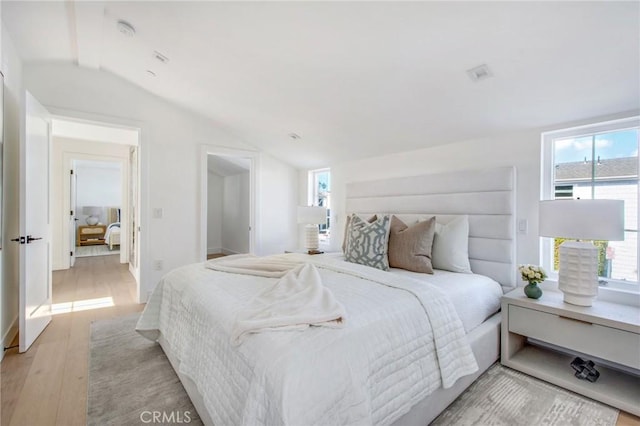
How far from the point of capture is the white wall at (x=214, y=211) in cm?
720

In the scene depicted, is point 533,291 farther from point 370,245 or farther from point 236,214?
point 236,214

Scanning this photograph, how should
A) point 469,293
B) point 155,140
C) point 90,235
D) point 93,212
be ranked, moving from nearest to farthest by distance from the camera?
1. point 469,293
2. point 155,140
3. point 90,235
4. point 93,212

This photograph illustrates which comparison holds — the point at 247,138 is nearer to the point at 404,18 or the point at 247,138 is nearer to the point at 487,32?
the point at 404,18

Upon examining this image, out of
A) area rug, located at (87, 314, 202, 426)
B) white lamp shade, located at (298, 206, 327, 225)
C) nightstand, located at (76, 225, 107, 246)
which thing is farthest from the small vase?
nightstand, located at (76, 225, 107, 246)

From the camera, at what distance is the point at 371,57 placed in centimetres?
215

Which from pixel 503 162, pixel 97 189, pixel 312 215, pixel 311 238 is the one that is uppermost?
pixel 97 189

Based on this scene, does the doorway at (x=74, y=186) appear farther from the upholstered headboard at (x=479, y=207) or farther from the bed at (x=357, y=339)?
the upholstered headboard at (x=479, y=207)

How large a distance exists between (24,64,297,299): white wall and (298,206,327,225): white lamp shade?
1480 mm

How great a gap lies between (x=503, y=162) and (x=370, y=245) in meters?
1.45

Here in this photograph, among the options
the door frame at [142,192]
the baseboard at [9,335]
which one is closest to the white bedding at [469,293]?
the door frame at [142,192]

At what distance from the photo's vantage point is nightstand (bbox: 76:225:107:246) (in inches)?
316

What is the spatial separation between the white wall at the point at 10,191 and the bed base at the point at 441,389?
4.79 ft

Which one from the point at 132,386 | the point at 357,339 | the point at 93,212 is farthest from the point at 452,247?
the point at 93,212

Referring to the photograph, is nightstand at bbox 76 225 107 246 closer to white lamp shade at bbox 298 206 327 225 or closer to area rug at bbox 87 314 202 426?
area rug at bbox 87 314 202 426
